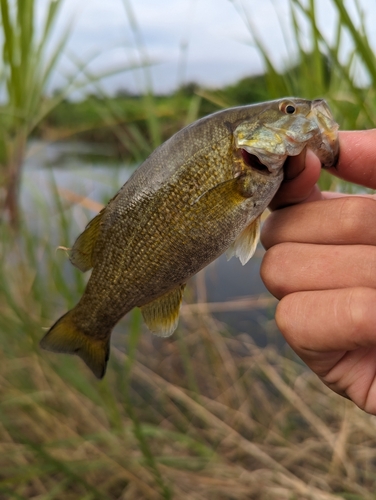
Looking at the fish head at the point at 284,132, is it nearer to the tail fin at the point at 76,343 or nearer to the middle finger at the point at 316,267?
the middle finger at the point at 316,267

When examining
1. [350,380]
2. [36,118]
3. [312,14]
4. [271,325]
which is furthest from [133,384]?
[312,14]

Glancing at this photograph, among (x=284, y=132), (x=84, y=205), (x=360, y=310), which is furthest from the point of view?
(x=84, y=205)

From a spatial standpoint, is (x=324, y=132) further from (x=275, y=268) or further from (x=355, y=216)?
(x=275, y=268)

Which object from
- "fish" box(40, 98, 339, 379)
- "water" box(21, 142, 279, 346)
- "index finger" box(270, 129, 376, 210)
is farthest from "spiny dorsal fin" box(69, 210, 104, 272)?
"water" box(21, 142, 279, 346)

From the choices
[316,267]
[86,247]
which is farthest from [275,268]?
[86,247]

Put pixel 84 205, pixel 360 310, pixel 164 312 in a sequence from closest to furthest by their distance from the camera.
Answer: pixel 360 310 → pixel 164 312 → pixel 84 205

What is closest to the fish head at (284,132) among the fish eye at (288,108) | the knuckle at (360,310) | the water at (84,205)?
the fish eye at (288,108)
